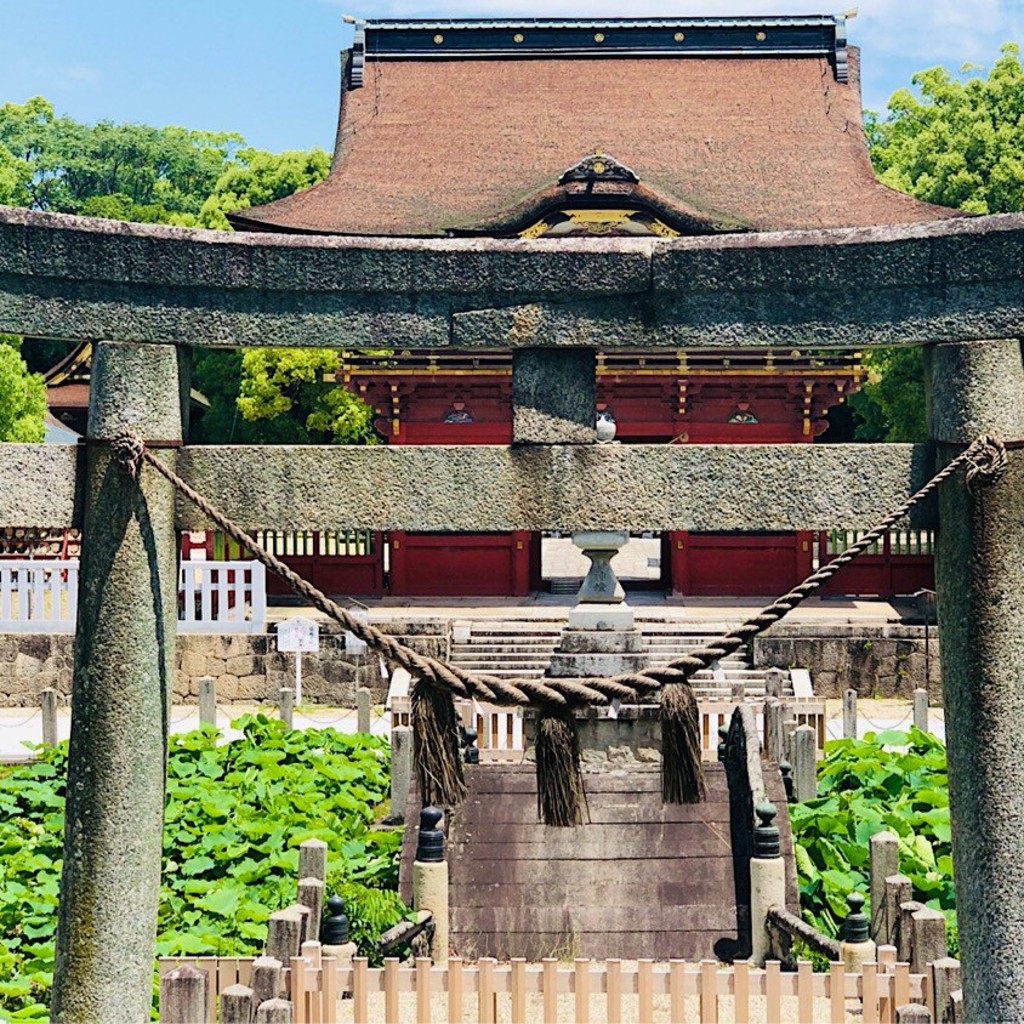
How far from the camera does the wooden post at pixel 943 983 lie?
639 cm

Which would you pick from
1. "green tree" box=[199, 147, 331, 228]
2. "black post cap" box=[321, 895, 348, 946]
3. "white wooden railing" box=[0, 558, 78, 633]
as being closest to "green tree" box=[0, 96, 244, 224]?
"green tree" box=[199, 147, 331, 228]

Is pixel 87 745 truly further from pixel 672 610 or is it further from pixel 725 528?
pixel 672 610

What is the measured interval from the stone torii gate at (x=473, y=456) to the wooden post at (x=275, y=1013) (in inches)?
33.0

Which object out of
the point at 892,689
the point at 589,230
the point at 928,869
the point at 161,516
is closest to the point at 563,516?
the point at 161,516

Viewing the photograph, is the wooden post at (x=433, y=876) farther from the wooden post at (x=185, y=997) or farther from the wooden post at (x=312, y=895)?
the wooden post at (x=185, y=997)

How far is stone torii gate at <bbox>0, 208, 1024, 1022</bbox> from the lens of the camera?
16.7 feet

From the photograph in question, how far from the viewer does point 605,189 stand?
22328mm

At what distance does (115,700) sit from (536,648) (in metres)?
14.1

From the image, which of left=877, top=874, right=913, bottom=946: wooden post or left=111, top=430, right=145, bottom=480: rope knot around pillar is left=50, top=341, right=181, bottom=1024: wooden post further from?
left=877, top=874, right=913, bottom=946: wooden post

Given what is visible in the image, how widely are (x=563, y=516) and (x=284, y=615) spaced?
15.8 meters

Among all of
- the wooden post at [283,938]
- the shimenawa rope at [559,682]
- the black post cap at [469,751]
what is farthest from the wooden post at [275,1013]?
the black post cap at [469,751]

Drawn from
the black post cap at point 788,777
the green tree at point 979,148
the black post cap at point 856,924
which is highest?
the green tree at point 979,148

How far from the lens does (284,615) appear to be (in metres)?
20.7

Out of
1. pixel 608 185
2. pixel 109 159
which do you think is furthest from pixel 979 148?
pixel 109 159
